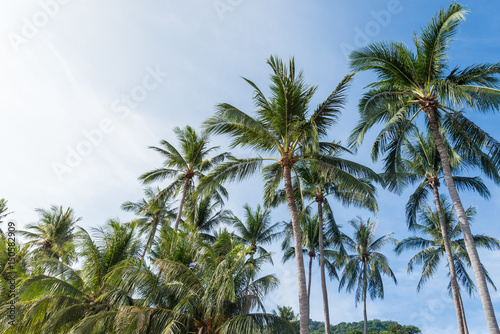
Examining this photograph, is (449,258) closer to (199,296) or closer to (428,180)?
(428,180)

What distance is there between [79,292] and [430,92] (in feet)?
48.4

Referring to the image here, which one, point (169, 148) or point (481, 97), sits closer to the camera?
point (481, 97)

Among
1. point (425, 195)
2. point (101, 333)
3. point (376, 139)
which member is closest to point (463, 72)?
point (376, 139)

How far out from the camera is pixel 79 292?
40.2 ft

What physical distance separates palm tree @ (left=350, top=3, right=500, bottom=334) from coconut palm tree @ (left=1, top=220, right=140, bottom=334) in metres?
10.6

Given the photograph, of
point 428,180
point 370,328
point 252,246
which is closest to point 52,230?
point 252,246

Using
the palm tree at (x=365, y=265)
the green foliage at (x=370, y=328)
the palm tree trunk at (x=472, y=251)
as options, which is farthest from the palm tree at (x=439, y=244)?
the green foliage at (x=370, y=328)

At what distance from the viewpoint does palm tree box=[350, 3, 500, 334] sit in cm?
1062

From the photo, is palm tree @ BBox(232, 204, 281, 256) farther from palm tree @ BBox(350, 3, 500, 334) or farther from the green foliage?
the green foliage

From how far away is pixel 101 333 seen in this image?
1075 cm

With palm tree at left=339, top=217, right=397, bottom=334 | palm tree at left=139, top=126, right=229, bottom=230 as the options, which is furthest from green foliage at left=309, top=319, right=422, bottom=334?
palm tree at left=139, top=126, right=229, bottom=230

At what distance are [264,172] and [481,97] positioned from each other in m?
8.07

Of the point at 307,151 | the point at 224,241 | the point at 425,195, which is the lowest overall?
the point at 224,241

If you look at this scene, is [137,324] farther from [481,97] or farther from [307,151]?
[481,97]
